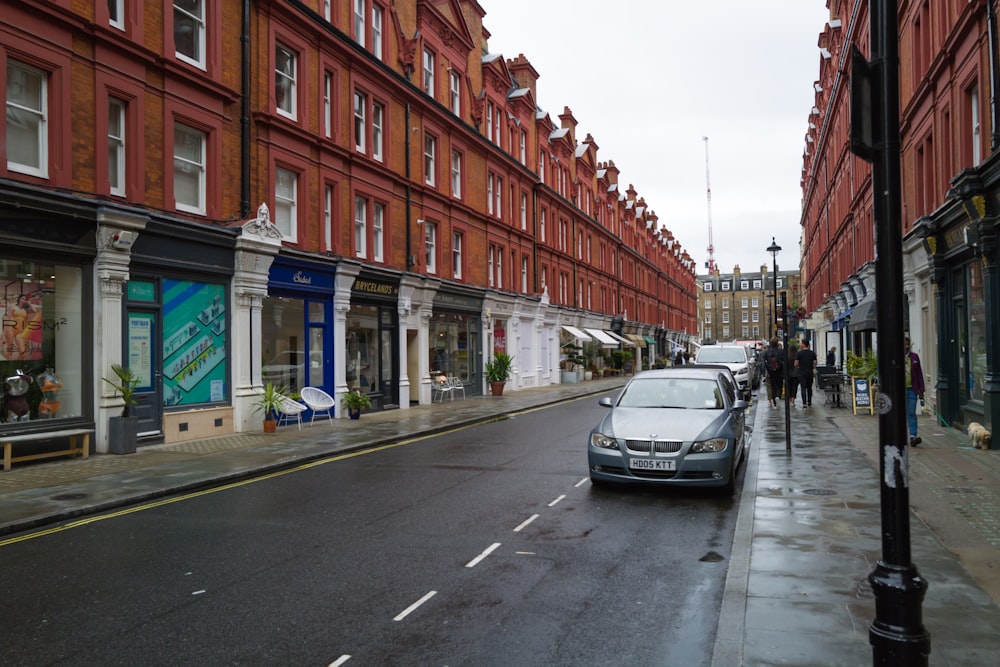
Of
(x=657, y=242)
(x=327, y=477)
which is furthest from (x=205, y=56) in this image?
(x=657, y=242)

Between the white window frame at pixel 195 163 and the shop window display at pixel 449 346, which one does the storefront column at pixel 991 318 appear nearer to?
the white window frame at pixel 195 163

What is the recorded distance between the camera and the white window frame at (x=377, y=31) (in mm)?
22406

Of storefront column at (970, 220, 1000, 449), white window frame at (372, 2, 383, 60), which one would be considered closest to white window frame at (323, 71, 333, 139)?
white window frame at (372, 2, 383, 60)

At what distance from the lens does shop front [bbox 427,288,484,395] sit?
26.4 metres

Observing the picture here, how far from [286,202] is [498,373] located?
13.4m

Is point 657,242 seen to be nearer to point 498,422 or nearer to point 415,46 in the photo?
point 415,46

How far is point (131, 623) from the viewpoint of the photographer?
5043 millimetres

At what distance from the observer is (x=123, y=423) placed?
43.0 feet

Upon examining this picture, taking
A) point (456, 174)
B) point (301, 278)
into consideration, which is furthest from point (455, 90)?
point (301, 278)

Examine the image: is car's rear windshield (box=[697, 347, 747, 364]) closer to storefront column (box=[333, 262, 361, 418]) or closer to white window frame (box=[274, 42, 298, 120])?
storefront column (box=[333, 262, 361, 418])

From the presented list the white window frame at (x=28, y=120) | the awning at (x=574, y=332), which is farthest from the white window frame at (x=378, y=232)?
the awning at (x=574, y=332)

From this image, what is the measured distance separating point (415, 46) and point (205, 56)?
9967 millimetres

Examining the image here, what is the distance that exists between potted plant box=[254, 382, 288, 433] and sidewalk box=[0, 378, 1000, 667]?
466 millimetres

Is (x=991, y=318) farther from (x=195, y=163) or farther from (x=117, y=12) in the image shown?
(x=117, y=12)
